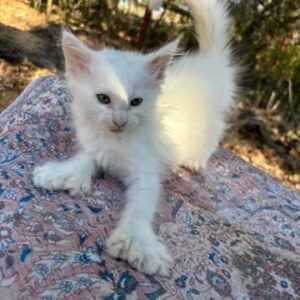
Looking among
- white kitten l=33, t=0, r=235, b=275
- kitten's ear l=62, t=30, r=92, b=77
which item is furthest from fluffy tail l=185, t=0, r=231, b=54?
kitten's ear l=62, t=30, r=92, b=77

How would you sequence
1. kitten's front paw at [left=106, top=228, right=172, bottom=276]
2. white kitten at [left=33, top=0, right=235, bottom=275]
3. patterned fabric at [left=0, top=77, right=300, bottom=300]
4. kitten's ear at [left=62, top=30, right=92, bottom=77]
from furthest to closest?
kitten's ear at [left=62, top=30, right=92, bottom=77], white kitten at [left=33, top=0, right=235, bottom=275], kitten's front paw at [left=106, top=228, right=172, bottom=276], patterned fabric at [left=0, top=77, right=300, bottom=300]

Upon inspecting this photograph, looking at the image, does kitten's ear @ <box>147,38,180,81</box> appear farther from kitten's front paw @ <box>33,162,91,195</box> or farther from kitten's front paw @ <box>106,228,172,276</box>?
kitten's front paw @ <box>106,228,172,276</box>

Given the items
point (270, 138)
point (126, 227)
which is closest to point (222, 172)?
point (126, 227)

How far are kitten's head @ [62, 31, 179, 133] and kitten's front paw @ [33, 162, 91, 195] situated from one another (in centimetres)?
18

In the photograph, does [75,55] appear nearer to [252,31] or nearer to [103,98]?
[103,98]

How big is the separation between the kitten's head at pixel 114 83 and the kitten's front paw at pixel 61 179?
18 cm

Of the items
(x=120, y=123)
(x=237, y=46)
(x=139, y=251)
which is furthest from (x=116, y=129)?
(x=237, y=46)

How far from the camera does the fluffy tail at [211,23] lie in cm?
210

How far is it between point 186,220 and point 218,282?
0.29 meters

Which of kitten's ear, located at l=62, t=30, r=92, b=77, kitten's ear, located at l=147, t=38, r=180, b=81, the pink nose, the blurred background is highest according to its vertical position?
kitten's ear, located at l=147, t=38, r=180, b=81

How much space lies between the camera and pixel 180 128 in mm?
1863

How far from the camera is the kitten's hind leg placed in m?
1.44

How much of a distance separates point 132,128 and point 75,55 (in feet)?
0.96

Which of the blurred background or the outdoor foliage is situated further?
the outdoor foliage
